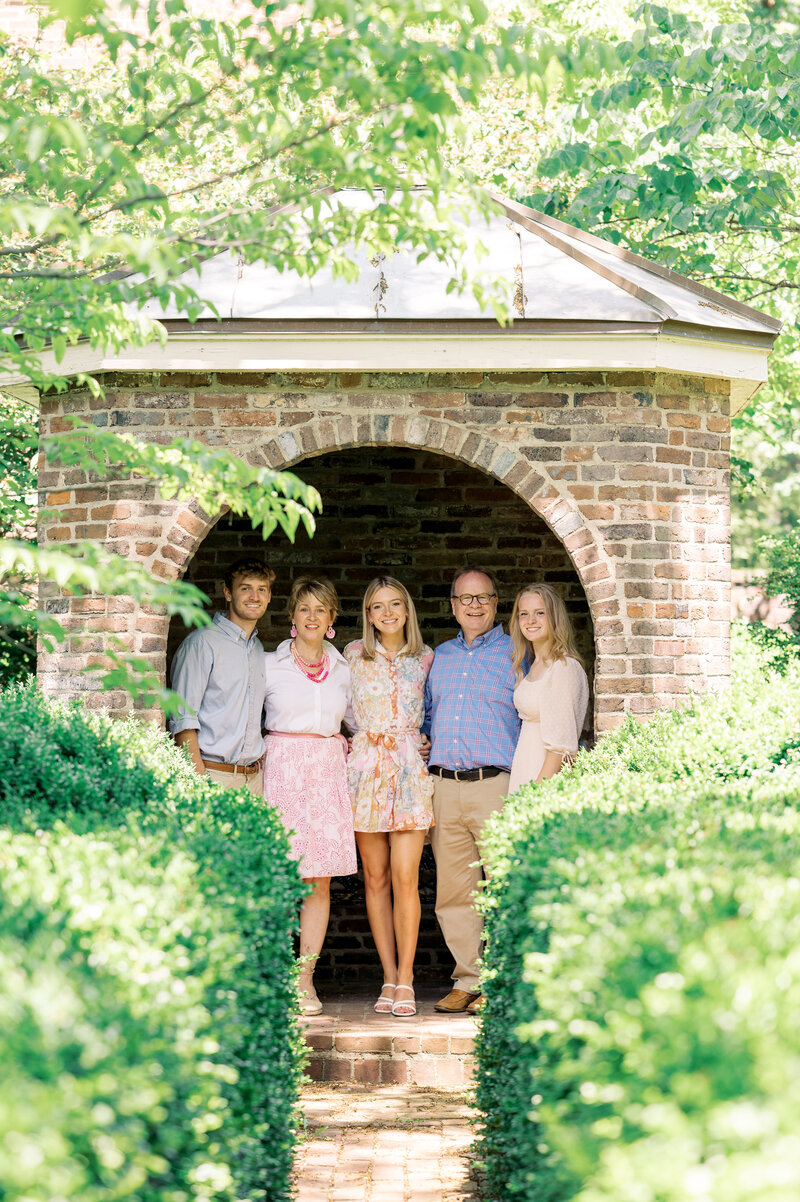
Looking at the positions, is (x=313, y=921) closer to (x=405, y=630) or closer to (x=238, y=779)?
(x=238, y=779)

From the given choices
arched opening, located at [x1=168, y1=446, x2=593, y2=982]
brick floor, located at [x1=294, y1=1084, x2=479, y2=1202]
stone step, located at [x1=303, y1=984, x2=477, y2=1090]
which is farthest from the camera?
arched opening, located at [x1=168, y1=446, x2=593, y2=982]

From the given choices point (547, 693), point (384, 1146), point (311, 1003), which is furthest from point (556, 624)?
point (384, 1146)

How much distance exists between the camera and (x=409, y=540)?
27.3 feet

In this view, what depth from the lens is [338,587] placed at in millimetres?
8297

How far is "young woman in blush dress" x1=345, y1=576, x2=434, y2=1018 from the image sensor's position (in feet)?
18.6

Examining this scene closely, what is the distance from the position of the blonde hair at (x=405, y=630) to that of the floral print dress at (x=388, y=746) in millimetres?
36

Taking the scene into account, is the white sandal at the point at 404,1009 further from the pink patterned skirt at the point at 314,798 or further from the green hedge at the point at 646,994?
the green hedge at the point at 646,994

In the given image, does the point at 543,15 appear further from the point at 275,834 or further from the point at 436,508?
the point at 275,834

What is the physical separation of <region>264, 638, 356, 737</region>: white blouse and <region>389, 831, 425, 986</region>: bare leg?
600 mm

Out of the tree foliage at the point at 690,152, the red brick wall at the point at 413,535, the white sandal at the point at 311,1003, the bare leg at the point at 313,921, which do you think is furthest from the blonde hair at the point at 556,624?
the red brick wall at the point at 413,535

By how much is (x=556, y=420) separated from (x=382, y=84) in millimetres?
2548

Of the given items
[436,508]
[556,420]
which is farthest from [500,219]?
[436,508]

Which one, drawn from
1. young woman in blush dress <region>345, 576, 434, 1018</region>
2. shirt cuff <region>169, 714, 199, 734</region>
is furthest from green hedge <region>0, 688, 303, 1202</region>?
young woman in blush dress <region>345, 576, 434, 1018</region>

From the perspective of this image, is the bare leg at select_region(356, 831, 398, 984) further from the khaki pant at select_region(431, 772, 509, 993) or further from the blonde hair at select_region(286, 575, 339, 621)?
the blonde hair at select_region(286, 575, 339, 621)
